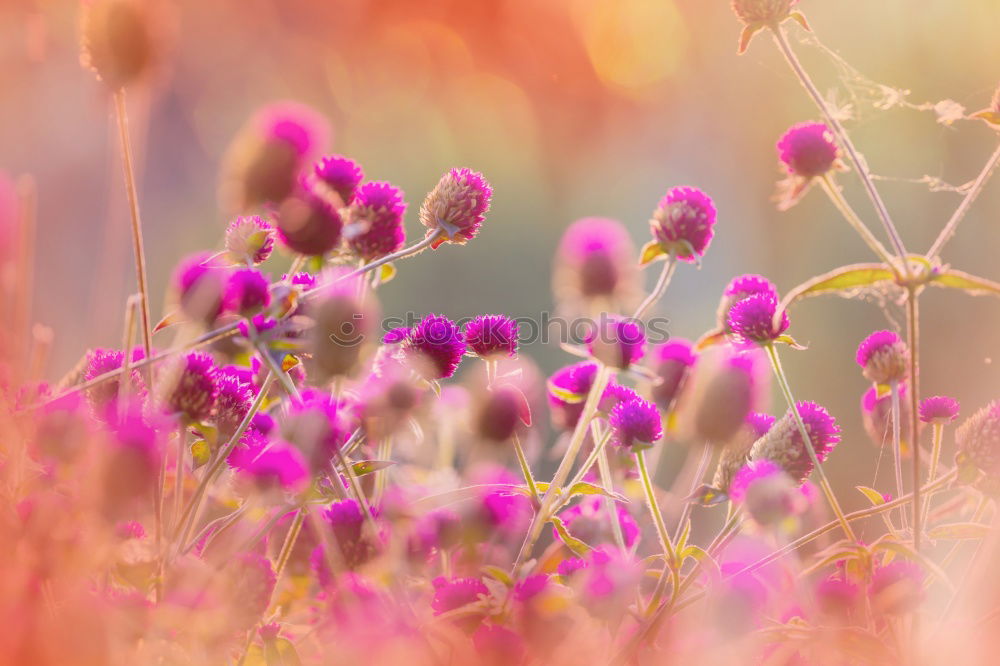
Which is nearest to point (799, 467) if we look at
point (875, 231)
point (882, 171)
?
point (882, 171)

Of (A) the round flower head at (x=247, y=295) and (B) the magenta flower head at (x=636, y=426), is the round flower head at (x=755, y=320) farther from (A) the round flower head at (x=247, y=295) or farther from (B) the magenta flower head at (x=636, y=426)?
(A) the round flower head at (x=247, y=295)

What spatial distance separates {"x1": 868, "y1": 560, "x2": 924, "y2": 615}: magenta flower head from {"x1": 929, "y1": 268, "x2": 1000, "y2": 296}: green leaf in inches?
7.5

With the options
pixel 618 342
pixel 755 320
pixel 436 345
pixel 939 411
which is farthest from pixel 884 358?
pixel 436 345

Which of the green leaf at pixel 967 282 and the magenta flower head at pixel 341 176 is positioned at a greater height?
the magenta flower head at pixel 341 176

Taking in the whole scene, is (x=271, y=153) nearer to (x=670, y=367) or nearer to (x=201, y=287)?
(x=201, y=287)

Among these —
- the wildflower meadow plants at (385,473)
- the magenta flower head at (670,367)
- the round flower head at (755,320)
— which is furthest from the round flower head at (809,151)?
the magenta flower head at (670,367)

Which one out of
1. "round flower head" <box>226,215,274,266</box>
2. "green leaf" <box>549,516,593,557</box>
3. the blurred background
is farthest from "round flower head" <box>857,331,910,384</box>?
the blurred background

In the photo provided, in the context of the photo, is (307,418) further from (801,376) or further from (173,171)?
(173,171)

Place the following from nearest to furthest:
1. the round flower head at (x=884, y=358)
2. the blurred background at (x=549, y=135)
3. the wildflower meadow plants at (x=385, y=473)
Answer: the wildflower meadow plants at (x=385, y=473), the round flower head at (x=884, y=358), the blurred background at (x=549, y=135)

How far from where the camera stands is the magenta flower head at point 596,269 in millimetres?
878

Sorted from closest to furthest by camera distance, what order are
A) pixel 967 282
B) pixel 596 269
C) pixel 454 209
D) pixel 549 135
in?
pixel 967 282
pixel 454 209
pixel 596 269
pixel 549 135

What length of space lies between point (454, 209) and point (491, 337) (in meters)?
0.13

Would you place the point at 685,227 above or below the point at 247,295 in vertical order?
below

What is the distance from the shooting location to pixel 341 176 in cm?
68
